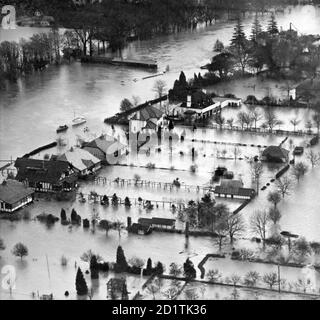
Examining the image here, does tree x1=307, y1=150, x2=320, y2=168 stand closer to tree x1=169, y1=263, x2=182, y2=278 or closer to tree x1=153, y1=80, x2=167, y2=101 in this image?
tree x1=169, y1=263, x2=182, y2=278

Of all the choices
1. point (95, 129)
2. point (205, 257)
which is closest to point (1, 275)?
point (205, 257)

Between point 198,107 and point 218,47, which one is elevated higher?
point 218,47

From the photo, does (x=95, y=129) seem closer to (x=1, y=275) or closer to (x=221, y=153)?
(x=221, y=153)

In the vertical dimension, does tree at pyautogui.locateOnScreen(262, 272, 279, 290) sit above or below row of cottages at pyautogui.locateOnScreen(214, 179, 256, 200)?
below

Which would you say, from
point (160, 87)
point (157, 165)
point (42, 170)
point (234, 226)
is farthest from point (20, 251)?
point (160, 87)

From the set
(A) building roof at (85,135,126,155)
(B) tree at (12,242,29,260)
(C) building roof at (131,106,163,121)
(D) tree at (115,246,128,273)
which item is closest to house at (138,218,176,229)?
(D) tree at (115,246,128,273)

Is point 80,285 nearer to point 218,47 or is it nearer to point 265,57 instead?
point 265,57
